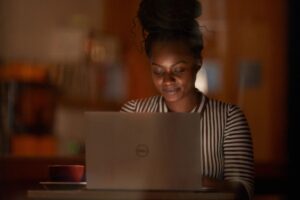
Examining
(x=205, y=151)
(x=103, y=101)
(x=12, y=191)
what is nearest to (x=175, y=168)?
(x=205, y=151)

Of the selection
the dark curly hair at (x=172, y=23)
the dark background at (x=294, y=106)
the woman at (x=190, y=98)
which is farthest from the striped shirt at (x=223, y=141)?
the dark background at (x=294, y=106)

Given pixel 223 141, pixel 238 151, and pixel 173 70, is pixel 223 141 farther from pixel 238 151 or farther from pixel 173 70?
pixel 173 70

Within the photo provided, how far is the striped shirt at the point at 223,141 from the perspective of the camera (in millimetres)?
1255

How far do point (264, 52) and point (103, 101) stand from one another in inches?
27.3

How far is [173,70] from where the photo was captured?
1262 mm

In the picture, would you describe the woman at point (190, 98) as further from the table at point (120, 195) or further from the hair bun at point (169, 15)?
the table at point (120, 195)

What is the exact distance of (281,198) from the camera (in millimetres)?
1846

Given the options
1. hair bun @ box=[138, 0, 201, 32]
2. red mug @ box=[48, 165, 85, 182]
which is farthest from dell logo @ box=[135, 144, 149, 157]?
hair bun @ box=[138, 0, 201, 32]

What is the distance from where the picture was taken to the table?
1.08 meters

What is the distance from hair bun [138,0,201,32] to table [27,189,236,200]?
335 millimetres

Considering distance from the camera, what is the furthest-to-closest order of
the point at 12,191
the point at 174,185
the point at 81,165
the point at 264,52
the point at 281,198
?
the point at 264,52 < the point at 12,191 < the point at 281,198 < the point at 81,165 < the point at 174,185

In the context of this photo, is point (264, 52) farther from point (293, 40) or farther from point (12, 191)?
point (12, 191)

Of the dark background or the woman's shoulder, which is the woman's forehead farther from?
the dark background

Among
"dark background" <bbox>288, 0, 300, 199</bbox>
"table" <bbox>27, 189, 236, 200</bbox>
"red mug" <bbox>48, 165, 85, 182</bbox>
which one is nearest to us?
"table" <bbox>27, 189, 236, 200</bbox>
